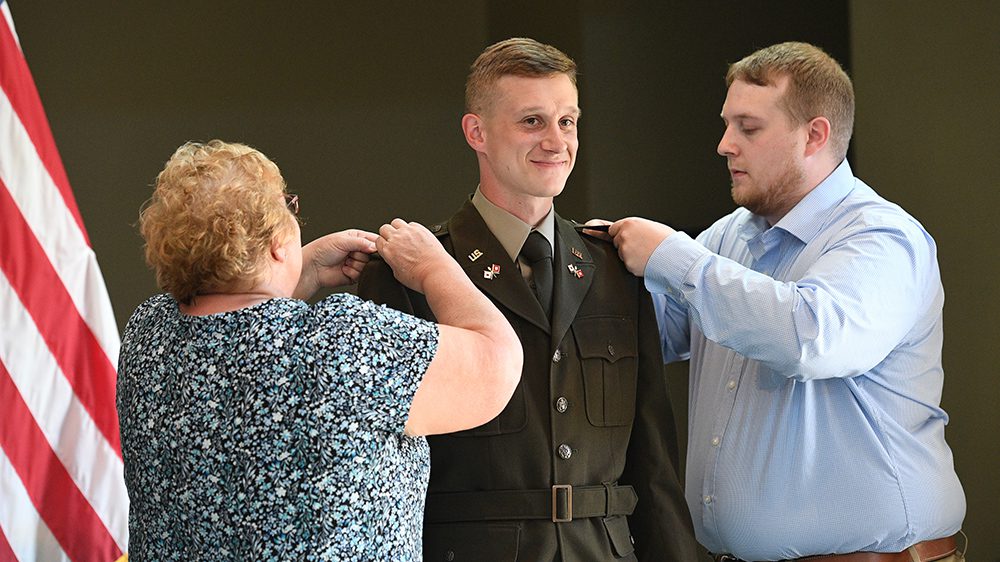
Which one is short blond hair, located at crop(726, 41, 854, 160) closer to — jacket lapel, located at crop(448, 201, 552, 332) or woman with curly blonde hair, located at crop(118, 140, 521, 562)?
jacket lapel, located at crop(448, 201, 552, 332)

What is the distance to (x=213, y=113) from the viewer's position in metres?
4.52

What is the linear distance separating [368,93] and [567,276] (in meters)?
2.62

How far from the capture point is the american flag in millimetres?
2801

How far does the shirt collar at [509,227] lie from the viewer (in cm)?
228

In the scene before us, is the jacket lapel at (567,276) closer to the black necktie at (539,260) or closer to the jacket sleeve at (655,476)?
the black necktie at (539,260)

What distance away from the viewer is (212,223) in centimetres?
168

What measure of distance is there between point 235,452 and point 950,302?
2450 millimetres

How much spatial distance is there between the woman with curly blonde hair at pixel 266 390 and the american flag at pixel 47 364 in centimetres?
116

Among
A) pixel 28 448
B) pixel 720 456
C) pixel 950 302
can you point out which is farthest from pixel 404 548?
pixel 950 302

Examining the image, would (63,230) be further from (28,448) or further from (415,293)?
(415,293)

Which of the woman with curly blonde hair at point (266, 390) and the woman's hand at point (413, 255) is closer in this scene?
the woman with curly blonde hair at point (266, 390)

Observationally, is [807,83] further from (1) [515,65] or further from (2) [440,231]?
(2) [440,231]

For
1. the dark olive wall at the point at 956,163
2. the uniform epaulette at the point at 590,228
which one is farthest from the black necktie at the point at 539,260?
the dark olive wall at the point at 956,163

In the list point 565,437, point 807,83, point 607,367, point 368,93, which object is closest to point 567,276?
point 607,367
